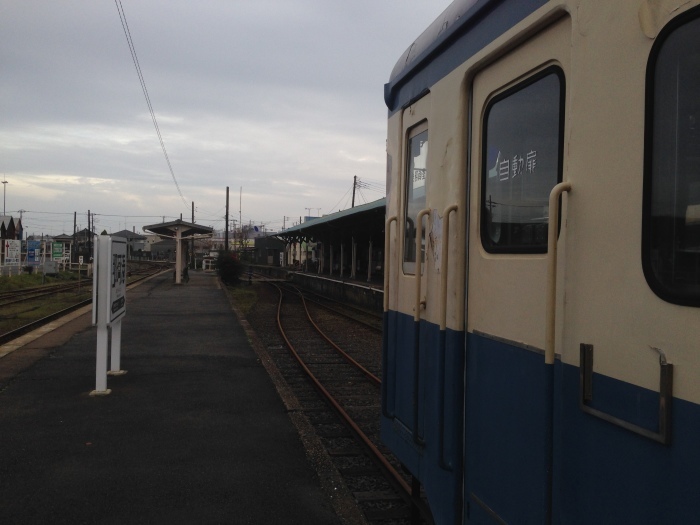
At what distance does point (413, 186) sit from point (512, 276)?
146 centimetres

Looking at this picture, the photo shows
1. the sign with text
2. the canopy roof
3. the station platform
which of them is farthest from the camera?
the canopy roof

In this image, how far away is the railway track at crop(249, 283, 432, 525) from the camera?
4723 mm

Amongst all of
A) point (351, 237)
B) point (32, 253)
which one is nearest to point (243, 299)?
point (351, 237)

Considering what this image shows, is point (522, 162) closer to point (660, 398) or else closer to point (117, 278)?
point (660, 398)

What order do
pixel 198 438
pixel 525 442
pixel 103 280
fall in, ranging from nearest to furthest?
pixel 525 442, pixel 198 438, pixel 103 280

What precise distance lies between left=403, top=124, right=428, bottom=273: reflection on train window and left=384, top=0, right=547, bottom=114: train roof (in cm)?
25

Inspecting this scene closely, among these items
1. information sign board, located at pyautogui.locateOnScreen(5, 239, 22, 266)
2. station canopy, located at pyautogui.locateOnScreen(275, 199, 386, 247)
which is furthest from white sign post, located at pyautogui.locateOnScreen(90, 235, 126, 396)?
information sign board, located at pyautogui.locateOnScreen(5, 239, 22, 266)

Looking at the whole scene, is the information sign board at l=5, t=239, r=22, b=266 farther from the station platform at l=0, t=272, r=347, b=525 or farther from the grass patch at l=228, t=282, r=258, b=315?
the station platform at l=0, t=272, r=347, b=525

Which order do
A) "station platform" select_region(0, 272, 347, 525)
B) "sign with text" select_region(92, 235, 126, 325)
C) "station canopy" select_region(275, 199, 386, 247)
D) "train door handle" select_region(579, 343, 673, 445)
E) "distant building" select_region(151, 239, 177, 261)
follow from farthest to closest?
"distant building" select_region(151, 239, 177, 261), "station canopy" select_region(275, 199, 386, 247), "sign with text" select_region(92, 235, 126, 325), "station platform" select_region(0, 272, 347, 525), "train door handle" select_region(579, 343, 673, 445)

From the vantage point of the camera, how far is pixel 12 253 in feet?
120

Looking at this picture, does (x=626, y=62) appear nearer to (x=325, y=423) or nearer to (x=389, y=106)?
(x=389, y=106)

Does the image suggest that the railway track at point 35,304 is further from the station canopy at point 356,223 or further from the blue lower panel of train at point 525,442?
the blue lower panel of train at point 525,442

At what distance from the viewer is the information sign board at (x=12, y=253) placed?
3566cm

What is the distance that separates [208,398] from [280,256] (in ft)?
233
